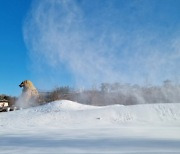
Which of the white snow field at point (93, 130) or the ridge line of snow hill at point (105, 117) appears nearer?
the white snow field at point (93, 130)

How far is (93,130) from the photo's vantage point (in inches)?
415

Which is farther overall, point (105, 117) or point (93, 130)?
point (105, 117)

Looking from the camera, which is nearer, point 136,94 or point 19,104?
point 136,94

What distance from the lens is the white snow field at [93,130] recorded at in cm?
681

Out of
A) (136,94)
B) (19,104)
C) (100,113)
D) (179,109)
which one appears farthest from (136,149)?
(19,104)

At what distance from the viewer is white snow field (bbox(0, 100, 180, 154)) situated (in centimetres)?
681

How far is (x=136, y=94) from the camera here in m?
25.2

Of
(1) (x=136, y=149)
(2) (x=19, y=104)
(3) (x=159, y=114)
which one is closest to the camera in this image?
(1) (x=136, y=149)

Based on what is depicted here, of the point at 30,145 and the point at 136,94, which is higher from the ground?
the point at 136,94

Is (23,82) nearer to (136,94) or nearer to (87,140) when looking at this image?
(136,94)

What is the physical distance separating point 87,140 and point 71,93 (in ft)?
72.7

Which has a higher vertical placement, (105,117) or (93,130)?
(105,117)

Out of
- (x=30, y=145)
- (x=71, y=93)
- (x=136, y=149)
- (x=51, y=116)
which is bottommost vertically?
(x=136, y=149)

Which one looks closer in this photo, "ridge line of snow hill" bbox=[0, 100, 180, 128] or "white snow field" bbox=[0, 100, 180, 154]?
"white snow field" bbox=[0, 100, 180, 154]
